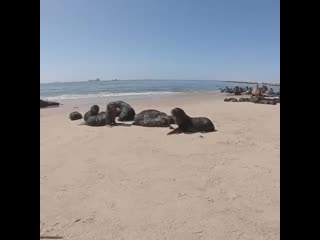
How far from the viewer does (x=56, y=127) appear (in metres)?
11.5

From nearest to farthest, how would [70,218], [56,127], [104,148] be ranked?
1. [70,218]
2. [104,148]
3. [56,127]

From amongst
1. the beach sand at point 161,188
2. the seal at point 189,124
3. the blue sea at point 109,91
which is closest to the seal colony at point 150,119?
the seal at point 189,124

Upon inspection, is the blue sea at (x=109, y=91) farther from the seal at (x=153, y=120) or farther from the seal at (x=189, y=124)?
the seal at (x=189, y=124)

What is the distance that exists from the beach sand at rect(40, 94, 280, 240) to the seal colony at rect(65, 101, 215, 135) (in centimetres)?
106

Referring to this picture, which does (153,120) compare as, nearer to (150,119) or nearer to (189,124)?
(150,119)

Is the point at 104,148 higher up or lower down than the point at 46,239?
higher up

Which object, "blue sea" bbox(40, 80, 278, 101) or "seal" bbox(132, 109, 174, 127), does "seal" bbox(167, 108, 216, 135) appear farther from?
"blue sea" bbox(40, 80, 278, 101)

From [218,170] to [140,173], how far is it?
155 cm

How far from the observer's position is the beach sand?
12.0 feet

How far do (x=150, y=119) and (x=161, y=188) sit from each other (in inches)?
258
